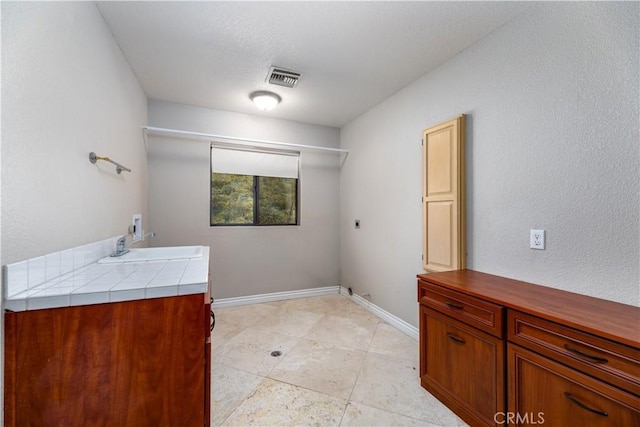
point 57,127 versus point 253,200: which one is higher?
point 57,127

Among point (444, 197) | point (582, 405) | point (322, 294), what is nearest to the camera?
point (582, 405)

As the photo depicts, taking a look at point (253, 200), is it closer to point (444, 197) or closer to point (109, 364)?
point (444, 197)

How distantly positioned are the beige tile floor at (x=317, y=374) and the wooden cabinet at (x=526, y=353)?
0.92ft

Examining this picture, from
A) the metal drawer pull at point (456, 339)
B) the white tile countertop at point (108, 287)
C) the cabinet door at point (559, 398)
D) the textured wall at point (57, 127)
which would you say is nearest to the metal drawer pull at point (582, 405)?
the cabinet door at point (559, 398)

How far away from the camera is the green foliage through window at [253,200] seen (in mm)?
3492

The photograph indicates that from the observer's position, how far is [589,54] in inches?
56.4

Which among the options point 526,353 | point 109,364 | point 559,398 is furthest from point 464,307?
point 109,364

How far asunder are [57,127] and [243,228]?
7.71 ft

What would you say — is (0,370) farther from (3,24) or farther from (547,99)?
(547,99)

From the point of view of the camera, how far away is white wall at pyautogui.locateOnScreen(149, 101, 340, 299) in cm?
318

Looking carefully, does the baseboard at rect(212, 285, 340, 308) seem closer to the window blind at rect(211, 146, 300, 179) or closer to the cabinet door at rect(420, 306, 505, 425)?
the window blind at rect(211, 146, 300, 179)

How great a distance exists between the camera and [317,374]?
2027 millimetres

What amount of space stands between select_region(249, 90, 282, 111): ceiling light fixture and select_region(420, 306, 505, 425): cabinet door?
8.26 ft

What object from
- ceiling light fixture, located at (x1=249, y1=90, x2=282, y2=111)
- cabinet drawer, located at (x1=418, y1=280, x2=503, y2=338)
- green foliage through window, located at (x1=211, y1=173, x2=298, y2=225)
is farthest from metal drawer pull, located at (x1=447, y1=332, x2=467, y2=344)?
ceiling light fixture, located at (x1=249, y1=90, x2=282, y2=111)
